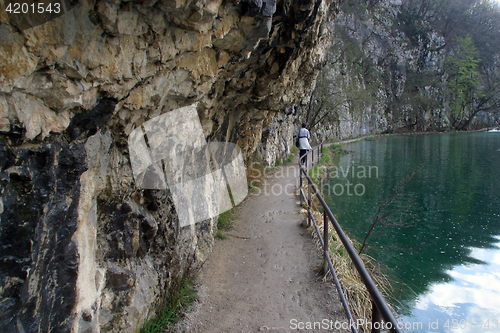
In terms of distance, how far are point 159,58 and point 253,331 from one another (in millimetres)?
2567

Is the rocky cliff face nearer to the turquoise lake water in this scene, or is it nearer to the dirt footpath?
the dirt footpath

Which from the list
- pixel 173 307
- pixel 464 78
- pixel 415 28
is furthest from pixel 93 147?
pixel 415 28

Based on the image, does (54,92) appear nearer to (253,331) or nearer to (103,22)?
(103,22)

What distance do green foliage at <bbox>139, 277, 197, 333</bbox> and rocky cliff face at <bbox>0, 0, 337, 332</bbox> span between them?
109 millimetres

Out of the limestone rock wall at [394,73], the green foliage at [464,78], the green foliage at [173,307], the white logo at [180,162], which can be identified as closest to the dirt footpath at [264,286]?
the green foliage at [173,307]

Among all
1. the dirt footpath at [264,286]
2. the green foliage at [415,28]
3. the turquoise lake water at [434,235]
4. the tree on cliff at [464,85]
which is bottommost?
the turquoise lake water at [434,235]

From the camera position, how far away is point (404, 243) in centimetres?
775

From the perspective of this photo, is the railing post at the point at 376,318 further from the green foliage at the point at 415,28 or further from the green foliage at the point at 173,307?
the green foliage at the point at 415,28

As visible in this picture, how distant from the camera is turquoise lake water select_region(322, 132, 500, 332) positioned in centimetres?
533

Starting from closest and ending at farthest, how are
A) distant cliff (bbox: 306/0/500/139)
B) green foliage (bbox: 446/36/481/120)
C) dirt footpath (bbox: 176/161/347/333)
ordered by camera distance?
1. dirt footpath (bbox: 176/161/347/333)
2. distant cliff (bbox: 306/0/500/139)
3. green foliage (bbox: 446/36/481/120)

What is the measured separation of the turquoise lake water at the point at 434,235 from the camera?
5332 mm

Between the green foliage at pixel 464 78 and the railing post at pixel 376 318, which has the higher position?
the green foliage at pixel 464 78

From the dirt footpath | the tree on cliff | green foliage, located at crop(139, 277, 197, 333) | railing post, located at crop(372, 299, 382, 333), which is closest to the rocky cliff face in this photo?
green foliage, located at crop(139, 277, 197, 333)

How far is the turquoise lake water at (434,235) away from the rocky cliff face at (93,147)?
4327mm
